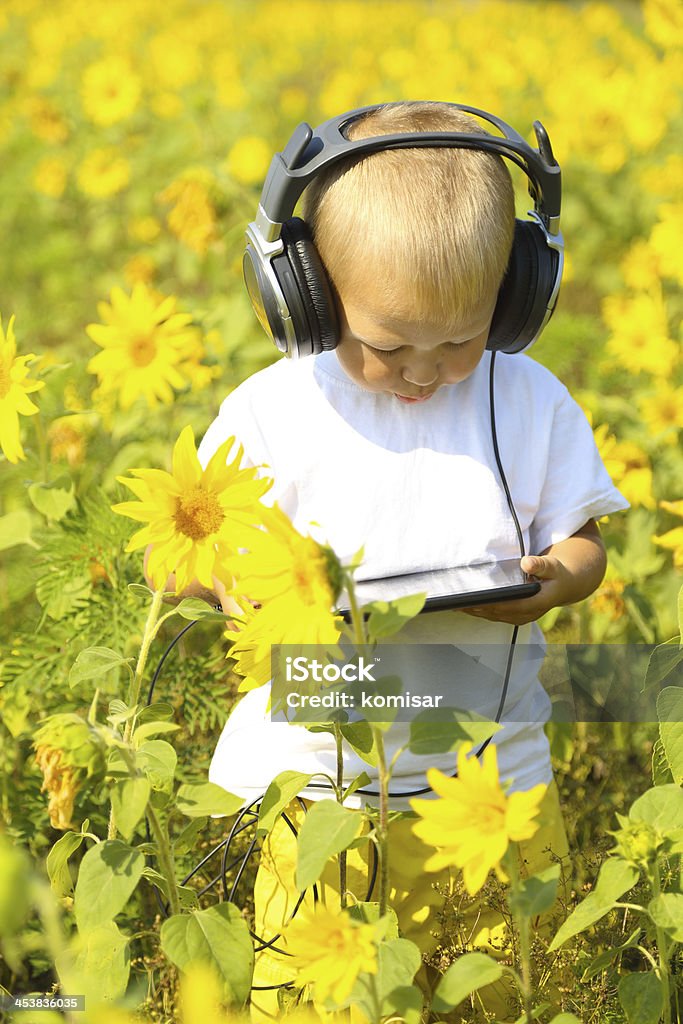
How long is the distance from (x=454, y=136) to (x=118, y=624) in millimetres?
929

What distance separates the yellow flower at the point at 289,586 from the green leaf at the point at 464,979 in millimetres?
337

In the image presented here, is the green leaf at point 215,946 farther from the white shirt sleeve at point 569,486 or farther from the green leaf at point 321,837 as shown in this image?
the white shirt sleeve at point 569,486

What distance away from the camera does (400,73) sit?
259 inches

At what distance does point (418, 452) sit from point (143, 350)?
2.90 ft

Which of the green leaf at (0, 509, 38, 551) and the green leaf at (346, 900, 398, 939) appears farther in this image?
the green leaf at (0, 509, 38, 551)

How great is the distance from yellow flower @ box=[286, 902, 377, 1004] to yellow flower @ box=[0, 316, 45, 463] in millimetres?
681

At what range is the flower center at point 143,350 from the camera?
7.16ft

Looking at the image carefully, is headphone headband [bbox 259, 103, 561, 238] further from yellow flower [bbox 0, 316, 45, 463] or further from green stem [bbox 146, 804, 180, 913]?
green stem [bbox 146, 804, 180, 913]

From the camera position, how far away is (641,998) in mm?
1238

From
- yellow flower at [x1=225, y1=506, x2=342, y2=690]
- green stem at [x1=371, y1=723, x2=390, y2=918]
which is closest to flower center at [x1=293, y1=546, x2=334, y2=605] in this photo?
yellow flower at [x1=225, y1=506, x2=342, y2=690]

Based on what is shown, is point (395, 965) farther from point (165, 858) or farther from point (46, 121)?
point (46, 121)

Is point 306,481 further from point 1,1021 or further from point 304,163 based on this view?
point 1,1021

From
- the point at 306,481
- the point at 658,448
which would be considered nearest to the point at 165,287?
the point at 658,448

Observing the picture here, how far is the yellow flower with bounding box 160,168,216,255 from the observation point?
2855 mm
